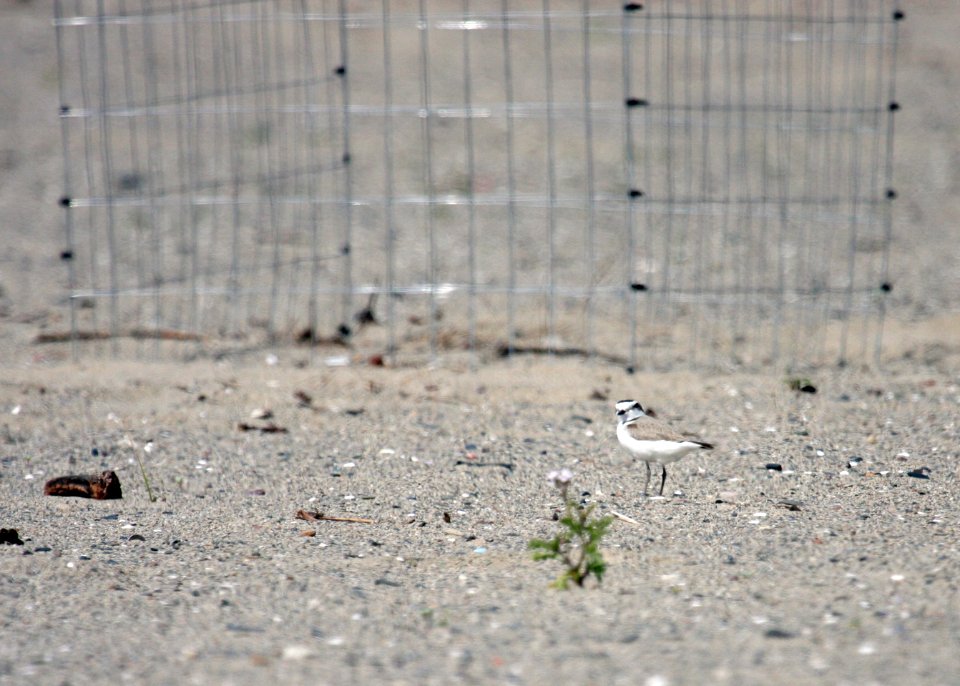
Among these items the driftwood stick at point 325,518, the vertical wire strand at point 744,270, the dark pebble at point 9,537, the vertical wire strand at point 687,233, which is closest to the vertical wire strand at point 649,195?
the vertical wire strand at point 687,233

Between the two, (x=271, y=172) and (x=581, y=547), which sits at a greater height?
(x=271, y=172)

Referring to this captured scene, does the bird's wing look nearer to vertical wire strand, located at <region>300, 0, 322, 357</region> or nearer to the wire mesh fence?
the wire mesh fence

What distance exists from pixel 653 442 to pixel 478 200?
3.02m

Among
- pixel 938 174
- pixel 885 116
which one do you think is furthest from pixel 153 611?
pixel 885 116

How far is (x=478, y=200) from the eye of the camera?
25.1 feet

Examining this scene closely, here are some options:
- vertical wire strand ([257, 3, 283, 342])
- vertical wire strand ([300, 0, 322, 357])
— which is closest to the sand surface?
vertical wire strand ([300, 0, 322, 357])

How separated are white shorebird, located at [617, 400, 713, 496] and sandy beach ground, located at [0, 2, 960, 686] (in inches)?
8.3

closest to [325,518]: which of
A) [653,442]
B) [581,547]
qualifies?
[581,547]

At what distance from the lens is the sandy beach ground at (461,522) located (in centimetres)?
357

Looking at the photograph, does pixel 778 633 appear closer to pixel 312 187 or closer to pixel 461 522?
pixel 461 522

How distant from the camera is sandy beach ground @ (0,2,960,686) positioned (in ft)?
11.7

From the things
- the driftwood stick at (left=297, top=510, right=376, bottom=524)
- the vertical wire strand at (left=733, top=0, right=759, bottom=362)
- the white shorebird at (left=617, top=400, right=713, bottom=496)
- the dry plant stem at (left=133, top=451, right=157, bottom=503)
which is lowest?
the driftwood stick at (left=297, top=510, right=376, bottom=524)

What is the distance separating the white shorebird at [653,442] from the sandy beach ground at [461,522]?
21 centimetres

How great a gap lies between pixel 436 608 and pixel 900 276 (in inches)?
252
